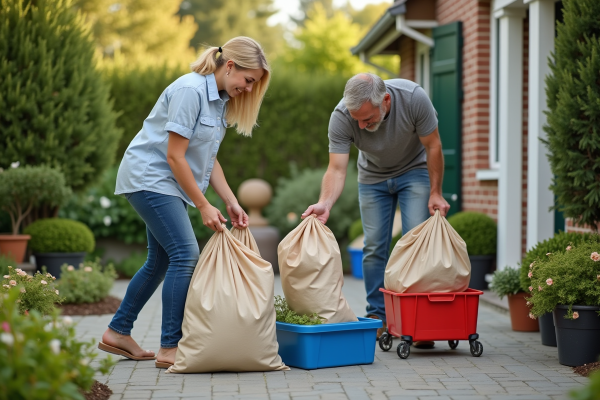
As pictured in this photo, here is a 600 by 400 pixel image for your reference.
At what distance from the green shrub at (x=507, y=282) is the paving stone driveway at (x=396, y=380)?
2.25 ft

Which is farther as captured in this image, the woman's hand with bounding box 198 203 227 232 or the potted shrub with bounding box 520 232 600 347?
the potted shrub with bounding box 520 232 600 347

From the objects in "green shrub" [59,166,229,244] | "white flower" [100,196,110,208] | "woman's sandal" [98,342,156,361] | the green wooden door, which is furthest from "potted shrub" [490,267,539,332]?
"white flower" [100,196,110,208]

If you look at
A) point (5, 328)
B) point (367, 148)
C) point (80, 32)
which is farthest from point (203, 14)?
point (5, 328)

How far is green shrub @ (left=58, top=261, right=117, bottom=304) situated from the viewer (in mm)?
6797

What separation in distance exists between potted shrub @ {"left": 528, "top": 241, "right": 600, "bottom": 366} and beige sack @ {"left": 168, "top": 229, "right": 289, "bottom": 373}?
4.85 feet

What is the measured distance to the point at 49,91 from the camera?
299 inches

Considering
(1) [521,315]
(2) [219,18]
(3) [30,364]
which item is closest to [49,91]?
(1) [521,315]

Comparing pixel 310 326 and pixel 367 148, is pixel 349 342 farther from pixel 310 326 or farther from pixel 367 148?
pixel 367 148

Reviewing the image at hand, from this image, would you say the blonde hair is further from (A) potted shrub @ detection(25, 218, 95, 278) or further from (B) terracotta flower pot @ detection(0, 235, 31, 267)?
(A) potted shrub @ detection(25, 218, 95, 278)

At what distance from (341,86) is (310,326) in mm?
8195

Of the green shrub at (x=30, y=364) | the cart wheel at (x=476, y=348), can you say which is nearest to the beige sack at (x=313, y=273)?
the cart wheel at (x=476, y=348)

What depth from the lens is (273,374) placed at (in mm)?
4086

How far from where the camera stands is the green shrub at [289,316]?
423cm

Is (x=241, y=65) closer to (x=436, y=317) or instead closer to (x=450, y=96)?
(x=436, y=317)
